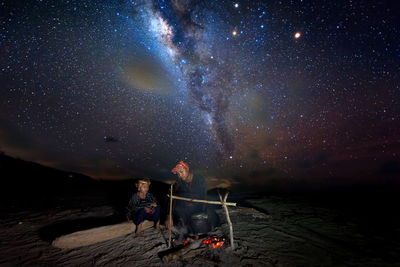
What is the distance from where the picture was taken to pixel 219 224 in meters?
6.30

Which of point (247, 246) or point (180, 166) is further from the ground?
point (180, 166)

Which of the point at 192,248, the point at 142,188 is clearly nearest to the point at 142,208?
the point at 142,188

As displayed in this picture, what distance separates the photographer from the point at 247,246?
4.48 metres

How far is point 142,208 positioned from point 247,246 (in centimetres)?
326

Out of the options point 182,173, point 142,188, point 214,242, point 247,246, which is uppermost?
point 182,173

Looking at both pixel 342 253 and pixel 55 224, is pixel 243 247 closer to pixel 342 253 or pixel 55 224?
pixel 342 253

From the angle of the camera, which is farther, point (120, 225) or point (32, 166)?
point (32, 166)

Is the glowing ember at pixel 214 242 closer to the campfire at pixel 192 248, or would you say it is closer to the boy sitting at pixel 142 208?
the campfire at pixel 192 248

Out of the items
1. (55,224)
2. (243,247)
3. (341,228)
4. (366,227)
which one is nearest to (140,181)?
(243,247)

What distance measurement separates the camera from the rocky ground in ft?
12.7

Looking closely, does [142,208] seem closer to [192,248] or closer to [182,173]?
[182,173]

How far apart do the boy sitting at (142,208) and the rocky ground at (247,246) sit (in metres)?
0.43

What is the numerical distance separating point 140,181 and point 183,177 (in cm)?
151

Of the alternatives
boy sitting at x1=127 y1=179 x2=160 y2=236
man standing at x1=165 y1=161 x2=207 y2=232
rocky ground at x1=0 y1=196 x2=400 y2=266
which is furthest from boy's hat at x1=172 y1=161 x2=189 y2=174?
rocky ground at x1=0 y1=196 x2=400 y2=266
